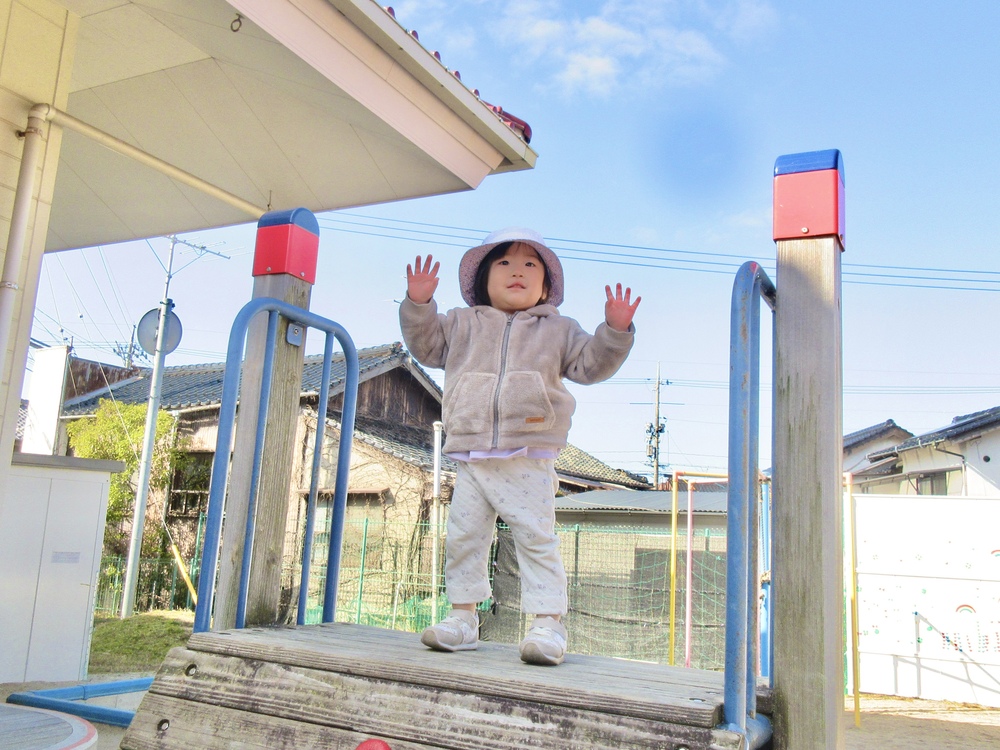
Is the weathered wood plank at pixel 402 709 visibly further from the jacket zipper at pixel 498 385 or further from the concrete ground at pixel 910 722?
the concrete ground at pixel 910 722

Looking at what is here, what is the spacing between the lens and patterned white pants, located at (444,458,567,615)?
1.99 m

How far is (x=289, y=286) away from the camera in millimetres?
2318

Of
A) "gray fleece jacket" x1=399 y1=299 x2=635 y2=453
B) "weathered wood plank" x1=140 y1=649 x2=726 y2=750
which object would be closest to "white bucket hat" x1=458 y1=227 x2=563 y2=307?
"gray fleece jacket" x1=399 y1=299 x2=635 y2=453

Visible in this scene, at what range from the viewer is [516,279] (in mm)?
2285

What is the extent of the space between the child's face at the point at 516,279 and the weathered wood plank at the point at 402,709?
3.70ft

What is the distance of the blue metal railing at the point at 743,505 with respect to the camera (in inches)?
53.4

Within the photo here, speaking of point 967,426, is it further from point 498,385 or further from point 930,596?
point 498,385

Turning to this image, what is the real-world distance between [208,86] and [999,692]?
895 centimetres

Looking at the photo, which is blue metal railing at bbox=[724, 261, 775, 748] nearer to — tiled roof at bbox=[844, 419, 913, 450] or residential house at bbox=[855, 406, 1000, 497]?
residential house at bbox=[855, 406, 1000, 497]

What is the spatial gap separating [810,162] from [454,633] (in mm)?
1326

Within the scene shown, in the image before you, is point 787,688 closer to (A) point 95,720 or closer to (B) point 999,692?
(A) point 95,720

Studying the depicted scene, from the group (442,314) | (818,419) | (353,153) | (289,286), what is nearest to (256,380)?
(289,286)

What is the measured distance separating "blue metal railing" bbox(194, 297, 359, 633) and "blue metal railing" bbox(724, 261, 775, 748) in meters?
1.06

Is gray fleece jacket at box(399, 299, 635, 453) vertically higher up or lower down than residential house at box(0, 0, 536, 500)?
lower down
